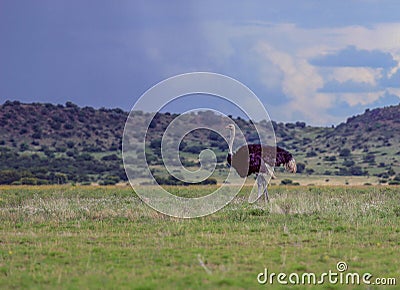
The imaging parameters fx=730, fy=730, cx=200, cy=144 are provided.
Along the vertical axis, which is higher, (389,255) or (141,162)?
(141,162)

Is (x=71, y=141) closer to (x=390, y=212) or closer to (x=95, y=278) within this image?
(x=390, y=212)

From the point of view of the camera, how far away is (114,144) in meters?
81.6

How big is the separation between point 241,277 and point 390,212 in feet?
31.3

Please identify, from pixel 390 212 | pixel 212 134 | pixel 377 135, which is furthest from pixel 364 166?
pixel 390 212

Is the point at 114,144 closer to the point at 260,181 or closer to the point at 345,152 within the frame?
the point at 345,152

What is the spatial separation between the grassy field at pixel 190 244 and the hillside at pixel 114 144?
38.6 m

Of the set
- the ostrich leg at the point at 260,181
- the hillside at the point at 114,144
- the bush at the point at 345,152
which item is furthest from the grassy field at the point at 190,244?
the bush at the point at 345,152

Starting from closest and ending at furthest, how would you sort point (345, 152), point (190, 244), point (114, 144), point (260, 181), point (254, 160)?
1. point (190, 244)
2. point (260, 181)
3. point (254, 160)
4. point (345, 152)
5. point (114, 144)

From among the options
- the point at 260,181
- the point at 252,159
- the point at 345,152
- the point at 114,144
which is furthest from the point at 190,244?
the point at 114,144

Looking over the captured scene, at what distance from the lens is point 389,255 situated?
1311cm

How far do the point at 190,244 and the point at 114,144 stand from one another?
68.1 m

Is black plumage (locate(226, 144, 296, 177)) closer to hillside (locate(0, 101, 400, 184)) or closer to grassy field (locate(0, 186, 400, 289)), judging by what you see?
grassy field (locate(0, 186, 400, 289))

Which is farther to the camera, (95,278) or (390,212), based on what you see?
(390,212)

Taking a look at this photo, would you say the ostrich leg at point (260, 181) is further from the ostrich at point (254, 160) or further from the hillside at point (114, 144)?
the hillside at point (114, 144)
